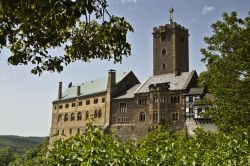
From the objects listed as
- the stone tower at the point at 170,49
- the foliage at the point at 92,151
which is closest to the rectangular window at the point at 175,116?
the stone tower at the point at 170,49

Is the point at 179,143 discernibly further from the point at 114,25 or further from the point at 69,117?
the point at 69,117

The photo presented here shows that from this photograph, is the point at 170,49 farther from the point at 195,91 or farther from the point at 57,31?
the point at 57,31

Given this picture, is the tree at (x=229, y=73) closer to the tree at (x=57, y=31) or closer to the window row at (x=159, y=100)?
the tree at (x=57, y=31)

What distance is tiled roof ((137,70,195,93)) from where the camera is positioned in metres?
73.5

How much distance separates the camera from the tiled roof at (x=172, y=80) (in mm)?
73544

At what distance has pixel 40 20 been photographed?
318 inches

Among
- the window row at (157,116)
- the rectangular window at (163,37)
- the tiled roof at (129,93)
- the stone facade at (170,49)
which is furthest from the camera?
the rectangular window at (163,37)

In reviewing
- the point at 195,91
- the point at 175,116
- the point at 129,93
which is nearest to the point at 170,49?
the point at 129,93

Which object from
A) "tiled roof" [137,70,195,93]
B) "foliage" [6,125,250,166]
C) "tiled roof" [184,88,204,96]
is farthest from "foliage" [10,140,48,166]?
"tiled roof" [137,70,195,93]

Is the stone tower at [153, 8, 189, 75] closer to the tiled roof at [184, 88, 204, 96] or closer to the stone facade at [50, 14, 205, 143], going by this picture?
the stone facade at [50, 14, 205, 143]

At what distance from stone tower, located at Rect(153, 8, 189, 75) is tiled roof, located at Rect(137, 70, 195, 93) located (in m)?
2.28

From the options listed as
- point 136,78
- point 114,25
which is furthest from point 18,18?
point 136,78

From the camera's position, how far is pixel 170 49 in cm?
8331

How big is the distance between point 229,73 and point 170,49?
54.5m
